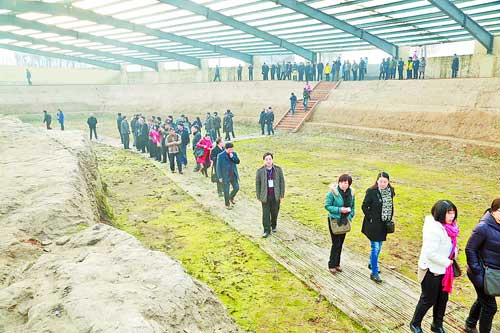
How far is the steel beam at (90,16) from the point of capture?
741 inches

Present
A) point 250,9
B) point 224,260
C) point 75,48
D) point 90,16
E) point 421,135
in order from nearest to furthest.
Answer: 1. point 224,260
2. point 421,135
3. point 250,9
4. point 90,16
5. point 75,48

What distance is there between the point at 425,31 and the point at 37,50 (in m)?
33.3

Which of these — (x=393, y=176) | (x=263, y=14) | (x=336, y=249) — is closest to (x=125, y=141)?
(x=263, y=14)

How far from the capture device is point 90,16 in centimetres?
2130

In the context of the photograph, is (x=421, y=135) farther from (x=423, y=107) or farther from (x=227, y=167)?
(x=227, y=167)

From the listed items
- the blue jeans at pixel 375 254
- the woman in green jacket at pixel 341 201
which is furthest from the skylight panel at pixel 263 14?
the blue jeans at pixel 375 254

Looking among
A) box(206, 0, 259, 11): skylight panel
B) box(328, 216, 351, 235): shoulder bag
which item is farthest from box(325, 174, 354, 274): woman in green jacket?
box(206, 0, 259, 11): skylight panel

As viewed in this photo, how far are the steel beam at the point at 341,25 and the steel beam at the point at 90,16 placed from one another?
1120 cm

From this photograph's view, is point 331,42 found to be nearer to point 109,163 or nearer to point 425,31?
point 425,31

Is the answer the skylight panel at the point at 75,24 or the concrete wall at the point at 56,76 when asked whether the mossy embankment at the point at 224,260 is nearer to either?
the skylight panel at the point at 75,24

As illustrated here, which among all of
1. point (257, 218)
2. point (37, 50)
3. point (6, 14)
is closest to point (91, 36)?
point (6, 14)

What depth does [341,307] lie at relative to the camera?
4.82 meters

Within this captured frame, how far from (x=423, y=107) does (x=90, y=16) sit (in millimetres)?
19718

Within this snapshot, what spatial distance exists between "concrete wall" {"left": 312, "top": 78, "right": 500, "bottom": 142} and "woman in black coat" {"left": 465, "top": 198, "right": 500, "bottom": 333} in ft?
42.9
